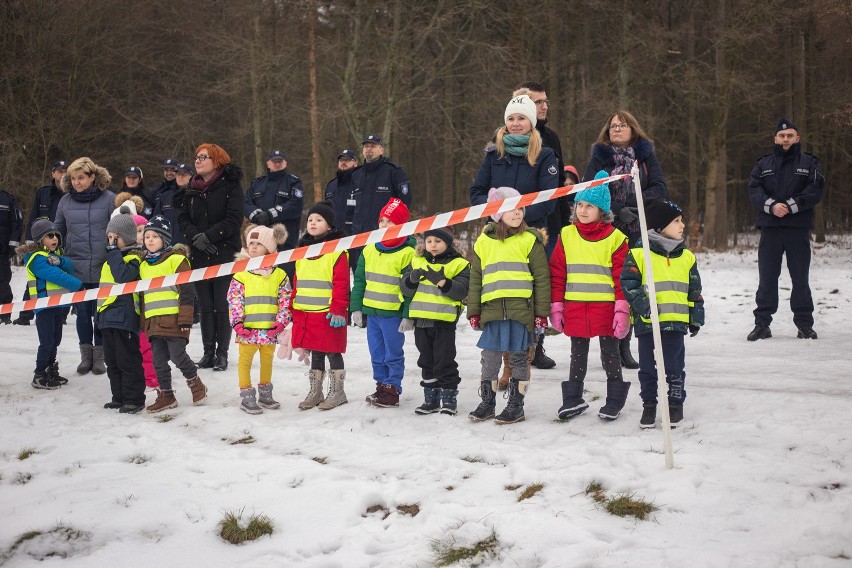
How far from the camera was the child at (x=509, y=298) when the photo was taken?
5934 millimetres

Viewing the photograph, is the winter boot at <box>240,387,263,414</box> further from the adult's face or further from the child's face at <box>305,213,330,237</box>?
the adult's face

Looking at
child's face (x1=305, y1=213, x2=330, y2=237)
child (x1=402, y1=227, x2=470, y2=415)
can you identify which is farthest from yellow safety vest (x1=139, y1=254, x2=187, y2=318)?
child (x1=402, y1=227, x2=470, y2=415)

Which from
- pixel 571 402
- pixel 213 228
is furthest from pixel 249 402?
pixel 571 402

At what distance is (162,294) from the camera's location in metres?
7.00

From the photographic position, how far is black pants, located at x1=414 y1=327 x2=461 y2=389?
645 centimetres

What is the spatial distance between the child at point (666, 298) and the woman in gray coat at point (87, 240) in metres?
5.90

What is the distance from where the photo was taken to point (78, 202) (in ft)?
28.2

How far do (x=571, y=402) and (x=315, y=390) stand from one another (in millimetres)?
2397

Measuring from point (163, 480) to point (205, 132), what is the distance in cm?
2316

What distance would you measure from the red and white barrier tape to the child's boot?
1375 millimetres

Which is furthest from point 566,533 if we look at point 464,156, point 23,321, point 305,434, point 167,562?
point 464,156

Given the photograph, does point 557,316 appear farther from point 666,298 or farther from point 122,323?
point 122,323

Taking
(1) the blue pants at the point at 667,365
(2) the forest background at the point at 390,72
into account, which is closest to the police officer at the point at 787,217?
(1) the blue pants at the point at 667,365

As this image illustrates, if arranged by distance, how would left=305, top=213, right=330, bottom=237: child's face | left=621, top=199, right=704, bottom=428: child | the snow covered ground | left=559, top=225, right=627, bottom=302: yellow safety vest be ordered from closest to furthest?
1. the snow covered ground
2. left=621, top=199, right=704, bottom=428: child
3. left=559, top=225, right=627, bottom=302: yellow safety vest
4. left=305, top=213, right=330, bottom=237: child's face
